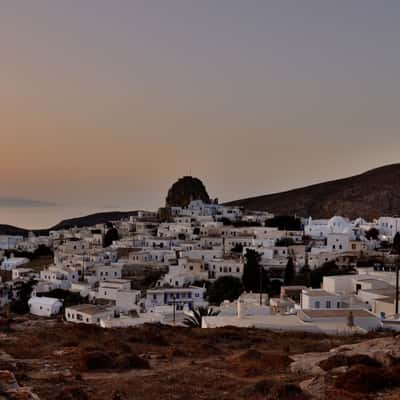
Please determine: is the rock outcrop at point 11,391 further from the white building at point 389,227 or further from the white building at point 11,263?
the white building at point 389,227

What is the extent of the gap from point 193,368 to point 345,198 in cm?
12541

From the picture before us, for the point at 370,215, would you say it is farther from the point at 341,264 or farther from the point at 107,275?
the point at 107,275

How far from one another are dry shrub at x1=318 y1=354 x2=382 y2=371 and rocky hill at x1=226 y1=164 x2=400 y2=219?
333 ft

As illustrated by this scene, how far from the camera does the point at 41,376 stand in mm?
8844

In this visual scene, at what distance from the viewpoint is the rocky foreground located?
752 cm

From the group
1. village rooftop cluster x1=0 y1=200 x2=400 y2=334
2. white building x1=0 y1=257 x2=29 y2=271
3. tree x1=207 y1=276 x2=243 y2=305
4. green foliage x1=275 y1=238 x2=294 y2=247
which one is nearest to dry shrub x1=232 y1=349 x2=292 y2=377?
village rooftop cluster x1=0 y1=200 x2=400 y2=334

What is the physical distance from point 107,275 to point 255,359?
117 feet

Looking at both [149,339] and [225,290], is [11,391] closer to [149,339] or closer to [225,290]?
[149,339]

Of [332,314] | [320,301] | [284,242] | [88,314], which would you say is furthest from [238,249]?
[332,314]

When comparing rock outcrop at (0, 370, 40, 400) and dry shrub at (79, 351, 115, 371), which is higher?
rock outcrop at (0, 370, 40, 400)

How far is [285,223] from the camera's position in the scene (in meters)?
61.5

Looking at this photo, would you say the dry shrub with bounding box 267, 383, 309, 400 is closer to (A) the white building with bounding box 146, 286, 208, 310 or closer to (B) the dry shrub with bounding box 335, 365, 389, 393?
(B) the dry shrub with bounding box 335, 365, 389, 393

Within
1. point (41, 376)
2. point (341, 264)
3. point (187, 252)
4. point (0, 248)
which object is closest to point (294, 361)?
point (41, 376)

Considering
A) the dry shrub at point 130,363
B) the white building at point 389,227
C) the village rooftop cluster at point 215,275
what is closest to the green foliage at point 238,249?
the village rooftop cluster at point 215,275
